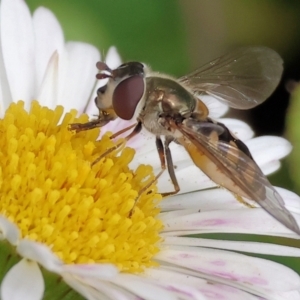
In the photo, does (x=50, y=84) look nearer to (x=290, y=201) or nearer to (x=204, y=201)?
(x=204, y=201)

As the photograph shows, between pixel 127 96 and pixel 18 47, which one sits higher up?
pixel 18 47

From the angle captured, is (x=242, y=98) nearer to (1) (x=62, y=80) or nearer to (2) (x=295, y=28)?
(1) (x=62, y=80)

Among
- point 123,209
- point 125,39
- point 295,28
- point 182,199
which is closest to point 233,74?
point 182,199

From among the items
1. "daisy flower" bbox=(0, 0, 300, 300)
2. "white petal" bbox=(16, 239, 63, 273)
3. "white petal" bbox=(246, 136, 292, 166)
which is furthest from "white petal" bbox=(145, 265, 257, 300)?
"white petal" bbox=(246, 136, 292, 166)

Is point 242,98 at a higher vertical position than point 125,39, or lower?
lower

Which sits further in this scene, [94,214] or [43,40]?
[43,40]

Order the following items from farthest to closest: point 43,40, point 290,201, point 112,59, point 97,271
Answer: point 112,59 < point 43,40 < point 290,201 < point 97,271

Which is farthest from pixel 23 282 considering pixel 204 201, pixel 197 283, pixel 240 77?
pixel 240 77

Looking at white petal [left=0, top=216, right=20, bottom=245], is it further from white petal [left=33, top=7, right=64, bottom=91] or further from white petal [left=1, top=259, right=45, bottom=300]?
white petal [left=33, top=7, right=64, bottom=91]
